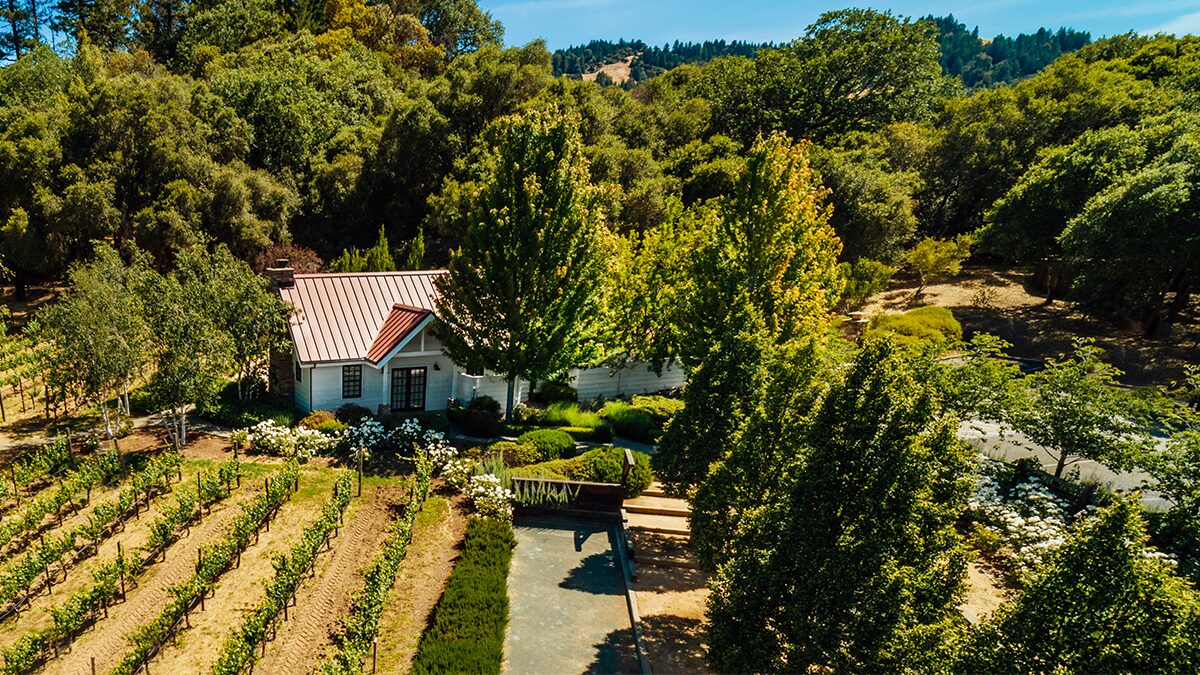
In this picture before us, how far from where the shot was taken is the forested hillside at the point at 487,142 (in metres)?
35.1

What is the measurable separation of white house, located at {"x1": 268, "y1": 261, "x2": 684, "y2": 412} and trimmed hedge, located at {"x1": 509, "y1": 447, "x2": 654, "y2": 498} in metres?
6.98

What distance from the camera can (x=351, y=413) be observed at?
25.4 metres

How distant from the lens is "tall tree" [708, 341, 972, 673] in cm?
996

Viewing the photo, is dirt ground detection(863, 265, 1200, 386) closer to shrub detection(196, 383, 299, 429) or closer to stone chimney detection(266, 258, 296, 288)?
stone chimney detection(266, 258, 296, 288)

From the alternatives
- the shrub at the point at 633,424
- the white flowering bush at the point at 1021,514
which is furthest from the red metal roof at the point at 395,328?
the white flowering bush at the point at 1021,514

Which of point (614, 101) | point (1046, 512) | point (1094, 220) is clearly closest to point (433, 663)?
point (1046, 512)

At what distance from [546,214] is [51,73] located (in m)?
46.1

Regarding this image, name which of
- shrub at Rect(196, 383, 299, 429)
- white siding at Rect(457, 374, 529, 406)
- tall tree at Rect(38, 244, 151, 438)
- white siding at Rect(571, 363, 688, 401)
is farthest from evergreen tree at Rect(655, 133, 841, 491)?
tall tree at Rect(38, 244, 151, 438)

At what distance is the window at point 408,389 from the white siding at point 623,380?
23.2ft

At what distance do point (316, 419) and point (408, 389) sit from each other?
411cm

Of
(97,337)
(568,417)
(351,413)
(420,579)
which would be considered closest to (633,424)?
(568,417)

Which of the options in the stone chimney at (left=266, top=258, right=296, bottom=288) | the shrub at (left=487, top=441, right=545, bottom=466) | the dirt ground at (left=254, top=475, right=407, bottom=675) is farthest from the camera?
the stone chimney at (left=266, top=258, right=296, bottom=288)

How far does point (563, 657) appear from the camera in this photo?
45.8ft

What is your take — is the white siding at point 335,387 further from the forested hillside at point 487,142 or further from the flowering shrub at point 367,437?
the forested hillside at point 487,142
